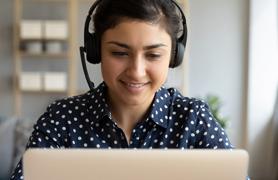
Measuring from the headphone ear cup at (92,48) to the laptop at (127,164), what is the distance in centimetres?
43

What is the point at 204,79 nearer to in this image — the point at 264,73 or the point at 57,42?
the point at 264,73

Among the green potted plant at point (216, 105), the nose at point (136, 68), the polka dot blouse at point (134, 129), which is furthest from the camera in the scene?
the green potted plant at point (216, 105)

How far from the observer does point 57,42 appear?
4.14m

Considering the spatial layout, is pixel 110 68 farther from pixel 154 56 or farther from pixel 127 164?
pixel 127 164

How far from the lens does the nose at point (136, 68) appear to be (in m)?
0.94

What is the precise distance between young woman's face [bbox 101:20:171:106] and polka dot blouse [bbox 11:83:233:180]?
105 millimetres

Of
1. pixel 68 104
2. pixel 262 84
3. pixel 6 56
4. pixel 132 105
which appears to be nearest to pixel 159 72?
pixel 132 105

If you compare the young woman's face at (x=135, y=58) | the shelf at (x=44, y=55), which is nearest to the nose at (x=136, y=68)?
the young woman's face at (x=135, y=58)

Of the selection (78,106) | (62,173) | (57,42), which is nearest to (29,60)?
(57,42)

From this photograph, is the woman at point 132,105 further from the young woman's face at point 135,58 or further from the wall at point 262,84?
the wall at point 262,84

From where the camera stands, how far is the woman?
967 millimetres

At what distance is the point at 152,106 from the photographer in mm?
1116

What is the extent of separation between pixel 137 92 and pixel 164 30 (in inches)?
6.0

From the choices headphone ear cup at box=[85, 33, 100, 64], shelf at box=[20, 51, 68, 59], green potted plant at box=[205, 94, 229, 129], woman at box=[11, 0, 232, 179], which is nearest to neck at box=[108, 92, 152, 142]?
woman at box=[11, 0, 232, 179]
